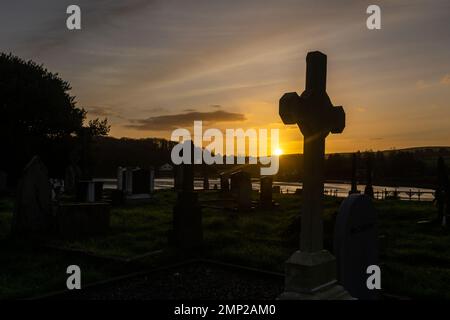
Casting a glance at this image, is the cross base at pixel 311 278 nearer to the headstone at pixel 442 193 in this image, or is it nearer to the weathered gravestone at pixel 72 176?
the headstone at pixel 442 193

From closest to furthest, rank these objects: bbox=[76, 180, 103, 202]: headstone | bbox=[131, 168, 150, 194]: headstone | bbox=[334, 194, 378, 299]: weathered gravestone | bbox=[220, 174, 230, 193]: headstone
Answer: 1. bbox=[334, 194, 378, 299]: weathered gravestone
2. bbox=[76, 180, 103, 202]: headstone
3. bbox=[131, 168, 150, 194]: headstone
4. bbox=[220, 174, 230, 193]: headstone

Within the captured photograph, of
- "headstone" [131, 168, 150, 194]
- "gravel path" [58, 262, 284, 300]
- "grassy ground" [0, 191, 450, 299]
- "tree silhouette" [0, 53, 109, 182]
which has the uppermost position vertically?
"tree silhouette" [0, 53, 109, 182]

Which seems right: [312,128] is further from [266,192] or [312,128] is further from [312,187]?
[266,192]

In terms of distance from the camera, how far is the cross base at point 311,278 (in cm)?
437

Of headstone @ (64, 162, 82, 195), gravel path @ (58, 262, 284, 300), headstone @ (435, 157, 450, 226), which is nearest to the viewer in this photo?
gravel path @ (58, 262, 284, 300)

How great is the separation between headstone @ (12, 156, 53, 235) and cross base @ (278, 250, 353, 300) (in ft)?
28.8

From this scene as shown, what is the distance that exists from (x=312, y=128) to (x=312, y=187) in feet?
2.20

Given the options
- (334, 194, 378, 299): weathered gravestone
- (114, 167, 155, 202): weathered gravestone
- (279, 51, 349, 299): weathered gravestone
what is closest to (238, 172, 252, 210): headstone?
(114, 167, 155, 202): weathered gravestone

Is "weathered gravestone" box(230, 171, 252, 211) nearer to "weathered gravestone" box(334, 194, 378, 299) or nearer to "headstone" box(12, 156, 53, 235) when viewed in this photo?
"headstone" box(12, 156, 53, 235)

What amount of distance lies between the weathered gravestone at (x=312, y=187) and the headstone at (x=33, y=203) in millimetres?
8795

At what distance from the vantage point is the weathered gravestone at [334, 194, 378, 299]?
195 inches

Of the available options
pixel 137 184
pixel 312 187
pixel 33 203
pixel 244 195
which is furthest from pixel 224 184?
pixel 312 187

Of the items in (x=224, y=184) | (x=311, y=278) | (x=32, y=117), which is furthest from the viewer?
(x=32, y=117)

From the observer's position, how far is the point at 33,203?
11.1m
